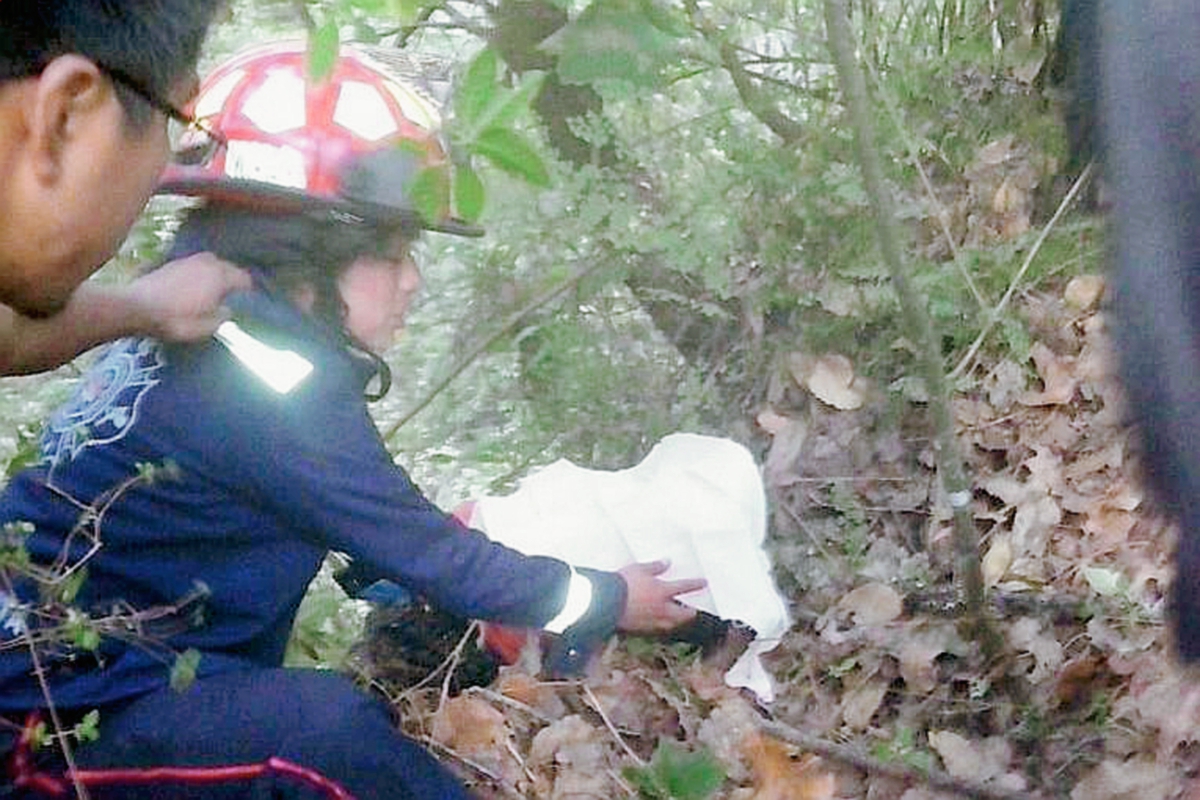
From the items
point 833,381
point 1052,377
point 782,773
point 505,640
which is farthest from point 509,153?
point 1052,377

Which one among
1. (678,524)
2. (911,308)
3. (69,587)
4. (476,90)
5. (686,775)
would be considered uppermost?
(476,90)

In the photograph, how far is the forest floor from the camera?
264cm

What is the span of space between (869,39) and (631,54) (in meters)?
1.71

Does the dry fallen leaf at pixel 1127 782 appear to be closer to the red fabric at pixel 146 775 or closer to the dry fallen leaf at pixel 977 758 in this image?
the dry fallen leaf at pixel 977 758

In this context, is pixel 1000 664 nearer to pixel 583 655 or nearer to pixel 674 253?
pixel 583 655

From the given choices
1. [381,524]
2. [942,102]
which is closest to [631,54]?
[381,524]

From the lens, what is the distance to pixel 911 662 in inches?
114

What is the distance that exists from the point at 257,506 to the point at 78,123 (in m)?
1.19

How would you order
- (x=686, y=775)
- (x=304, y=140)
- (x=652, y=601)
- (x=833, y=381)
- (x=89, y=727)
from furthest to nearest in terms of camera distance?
(x=833, y=381)
(x=652, y=601)
(x=304, y=140)
(x=686, y=775)
(x=89, y=727)

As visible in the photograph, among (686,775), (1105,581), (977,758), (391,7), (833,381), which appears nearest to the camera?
(391,7)

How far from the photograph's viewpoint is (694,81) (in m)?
3.40

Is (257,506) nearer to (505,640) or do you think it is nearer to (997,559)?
(505,640)

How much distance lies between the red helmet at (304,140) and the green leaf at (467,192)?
24.6 inches

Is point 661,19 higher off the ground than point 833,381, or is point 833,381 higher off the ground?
point 661,19
